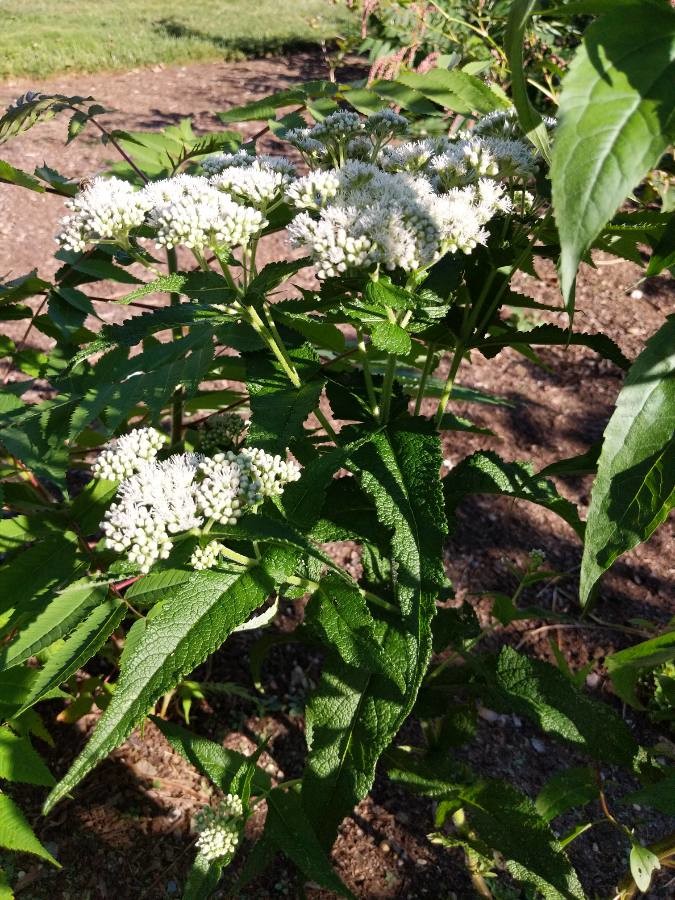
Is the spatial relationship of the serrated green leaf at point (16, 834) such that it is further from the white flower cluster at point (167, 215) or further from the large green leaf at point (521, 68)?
the large green leaf at point (521, 68)

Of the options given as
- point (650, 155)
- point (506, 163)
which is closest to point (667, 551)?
point (506, 163)

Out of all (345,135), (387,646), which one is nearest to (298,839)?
(387,646)

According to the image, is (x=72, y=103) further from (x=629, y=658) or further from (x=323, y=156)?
(x=629, y=658)

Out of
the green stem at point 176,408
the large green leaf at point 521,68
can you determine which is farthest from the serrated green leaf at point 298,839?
the large green leaf at point 521,68

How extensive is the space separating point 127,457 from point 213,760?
2.14 feet

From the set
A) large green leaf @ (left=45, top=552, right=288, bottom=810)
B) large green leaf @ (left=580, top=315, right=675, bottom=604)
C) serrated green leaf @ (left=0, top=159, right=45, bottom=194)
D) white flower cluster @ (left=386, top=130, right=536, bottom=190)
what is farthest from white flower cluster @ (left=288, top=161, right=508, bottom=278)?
serrated green leaf @ (left=0, top=159, right=45, bottom=194)

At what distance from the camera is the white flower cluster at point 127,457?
1372mm

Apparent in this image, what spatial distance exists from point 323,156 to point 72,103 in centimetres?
65

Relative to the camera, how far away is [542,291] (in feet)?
15.3

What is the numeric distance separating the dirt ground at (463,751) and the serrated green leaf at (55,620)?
79 cm

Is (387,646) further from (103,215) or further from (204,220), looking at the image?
(103,215)

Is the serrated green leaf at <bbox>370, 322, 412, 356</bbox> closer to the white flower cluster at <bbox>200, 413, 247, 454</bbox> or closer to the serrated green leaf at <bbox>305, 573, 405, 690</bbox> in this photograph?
the serrated green leaf at <bbox>305, 573, 405, 690</bbox>

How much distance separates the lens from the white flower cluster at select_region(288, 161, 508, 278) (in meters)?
1.30

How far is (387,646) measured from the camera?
4.41 feet
